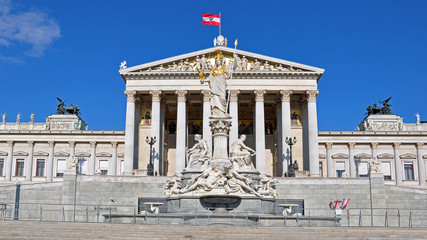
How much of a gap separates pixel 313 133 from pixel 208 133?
448 inches

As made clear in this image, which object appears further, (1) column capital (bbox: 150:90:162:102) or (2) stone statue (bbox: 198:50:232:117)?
(1) column capital (bbox: 150:90:162:102)

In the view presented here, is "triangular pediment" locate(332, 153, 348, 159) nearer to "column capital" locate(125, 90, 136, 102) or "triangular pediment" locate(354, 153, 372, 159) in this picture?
"triangular pediment" locate(354, 153, 372, 159)

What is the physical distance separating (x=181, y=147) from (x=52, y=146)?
76.7 feet

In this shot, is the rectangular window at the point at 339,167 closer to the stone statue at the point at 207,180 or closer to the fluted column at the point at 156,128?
the fluted column at the point at 156,128

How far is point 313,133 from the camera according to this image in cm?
5725

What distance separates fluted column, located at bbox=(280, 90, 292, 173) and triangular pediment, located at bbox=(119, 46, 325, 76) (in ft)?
9.13

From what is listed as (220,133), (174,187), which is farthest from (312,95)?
(174,187)

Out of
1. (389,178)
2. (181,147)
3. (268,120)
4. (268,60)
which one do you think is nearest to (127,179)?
(181,147)

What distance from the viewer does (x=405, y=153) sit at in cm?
7019

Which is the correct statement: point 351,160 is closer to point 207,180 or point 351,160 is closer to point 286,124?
point 286,124

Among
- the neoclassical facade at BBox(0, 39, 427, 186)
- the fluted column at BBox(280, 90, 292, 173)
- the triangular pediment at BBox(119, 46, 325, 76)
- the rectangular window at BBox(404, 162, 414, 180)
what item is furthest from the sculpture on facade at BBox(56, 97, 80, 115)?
the rectangular window at BBox(404, 162, 414, 180)

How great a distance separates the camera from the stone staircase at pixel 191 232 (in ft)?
65.4

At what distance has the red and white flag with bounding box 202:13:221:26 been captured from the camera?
48.6 metres

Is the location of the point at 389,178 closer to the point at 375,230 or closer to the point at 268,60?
the point at 268,60
